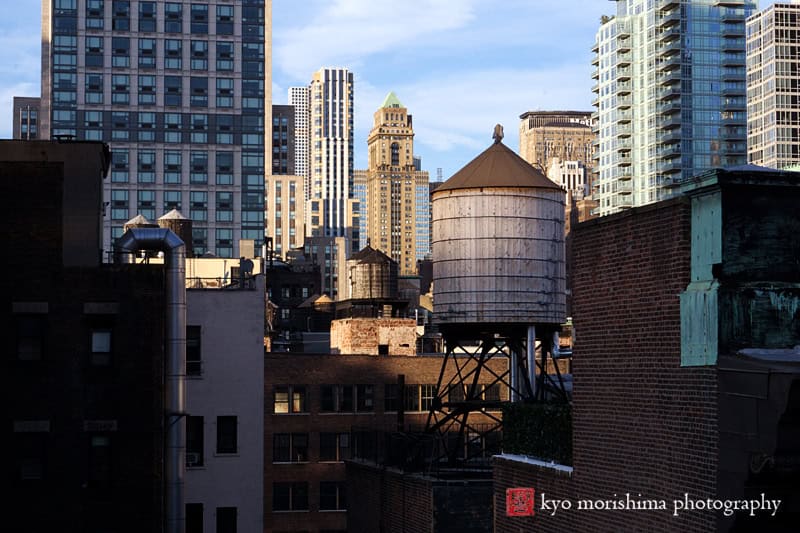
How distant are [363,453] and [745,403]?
4334 centimetres

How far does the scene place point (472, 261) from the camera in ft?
145

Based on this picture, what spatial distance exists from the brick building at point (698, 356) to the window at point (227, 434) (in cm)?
2519

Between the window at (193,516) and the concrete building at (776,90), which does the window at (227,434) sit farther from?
the concrete building at (776,90)

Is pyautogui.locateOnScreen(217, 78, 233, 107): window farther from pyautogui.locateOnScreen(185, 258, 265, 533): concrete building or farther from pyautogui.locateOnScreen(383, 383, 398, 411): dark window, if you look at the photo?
pyautogui.locateOnScreen(185, 258, 265, 533): concrete building

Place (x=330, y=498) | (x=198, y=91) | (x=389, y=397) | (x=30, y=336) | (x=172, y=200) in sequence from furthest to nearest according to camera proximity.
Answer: (x=198, y=91) → (x=172, y=200) → (x=389, y=397) → (x=330, y=498) → (x=30, y=336)

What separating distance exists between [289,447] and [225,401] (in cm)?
2145

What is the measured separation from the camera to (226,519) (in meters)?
48.2

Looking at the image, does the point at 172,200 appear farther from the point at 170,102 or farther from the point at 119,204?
the point at 170,102

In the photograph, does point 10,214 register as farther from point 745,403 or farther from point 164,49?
point 164,49

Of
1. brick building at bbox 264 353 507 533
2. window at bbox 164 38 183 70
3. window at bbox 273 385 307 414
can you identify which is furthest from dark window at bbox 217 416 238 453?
window at bbox 164 38 183 70

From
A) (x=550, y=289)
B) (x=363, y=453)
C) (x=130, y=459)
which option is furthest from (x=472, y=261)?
(x=363, y=453)

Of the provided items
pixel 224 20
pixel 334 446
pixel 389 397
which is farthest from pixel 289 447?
pixel 224 20

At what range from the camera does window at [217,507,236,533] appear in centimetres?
4791

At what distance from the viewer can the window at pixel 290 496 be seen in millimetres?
70375
